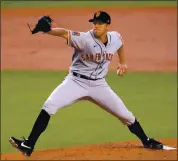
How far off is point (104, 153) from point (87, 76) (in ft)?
5.32

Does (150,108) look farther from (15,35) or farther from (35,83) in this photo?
(15,35)

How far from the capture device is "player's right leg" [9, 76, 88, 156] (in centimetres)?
617

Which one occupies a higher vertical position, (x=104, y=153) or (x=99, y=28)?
(x=99, y=28)

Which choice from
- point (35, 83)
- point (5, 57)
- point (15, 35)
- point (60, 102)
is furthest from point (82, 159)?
point (15, 35)

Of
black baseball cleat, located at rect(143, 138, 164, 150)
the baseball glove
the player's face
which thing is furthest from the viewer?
Answer: black baseball cleat, located at rect(143, 138, 164, 150)

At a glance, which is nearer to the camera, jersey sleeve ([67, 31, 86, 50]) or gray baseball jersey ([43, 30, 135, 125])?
jersey sleeve ([67, 31, 86, 50])

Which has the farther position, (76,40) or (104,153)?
(104,153)

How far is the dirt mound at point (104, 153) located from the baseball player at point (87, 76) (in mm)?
970

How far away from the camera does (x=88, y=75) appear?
253 inches

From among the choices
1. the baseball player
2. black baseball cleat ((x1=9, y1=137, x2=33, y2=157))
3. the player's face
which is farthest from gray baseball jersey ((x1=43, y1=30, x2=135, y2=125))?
black baseball cleat ((x1=9, y1=137, x2=33, y2=157))

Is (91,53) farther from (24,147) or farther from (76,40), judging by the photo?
(24,147)

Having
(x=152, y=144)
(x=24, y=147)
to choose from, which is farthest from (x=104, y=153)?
(x=24, y=147)

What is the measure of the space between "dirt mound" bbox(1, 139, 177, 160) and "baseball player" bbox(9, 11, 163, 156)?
3.18 feet

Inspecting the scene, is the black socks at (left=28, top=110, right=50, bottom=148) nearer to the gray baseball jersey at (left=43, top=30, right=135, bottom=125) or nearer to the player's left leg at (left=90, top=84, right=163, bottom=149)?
the gray baseball jersey at (left=43, top=30, right=135, bottom=125)
